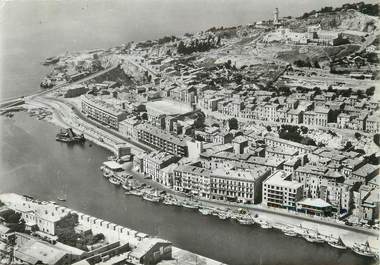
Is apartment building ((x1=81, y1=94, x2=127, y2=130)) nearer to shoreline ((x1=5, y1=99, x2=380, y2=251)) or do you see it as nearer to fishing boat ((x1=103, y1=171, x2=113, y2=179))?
fishing boat ((x1=103, y1=171, x2=113, y2=179))

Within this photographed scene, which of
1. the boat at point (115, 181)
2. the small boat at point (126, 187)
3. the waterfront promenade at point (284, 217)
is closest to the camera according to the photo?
the waterfront promenade at point (284, 217)

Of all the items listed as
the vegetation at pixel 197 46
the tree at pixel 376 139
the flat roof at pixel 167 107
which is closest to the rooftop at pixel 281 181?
the tree at pixel 376 139

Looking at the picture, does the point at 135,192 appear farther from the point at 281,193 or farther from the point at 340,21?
the point at 340,21

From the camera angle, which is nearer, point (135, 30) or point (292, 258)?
point (292, 258)

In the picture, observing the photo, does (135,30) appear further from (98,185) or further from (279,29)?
(98,185)

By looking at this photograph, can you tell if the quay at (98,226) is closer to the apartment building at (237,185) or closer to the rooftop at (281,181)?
the apartment building at (237,185)

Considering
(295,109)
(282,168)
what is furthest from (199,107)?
(282,168)

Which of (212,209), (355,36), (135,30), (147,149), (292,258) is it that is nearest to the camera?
→ (292,258)
